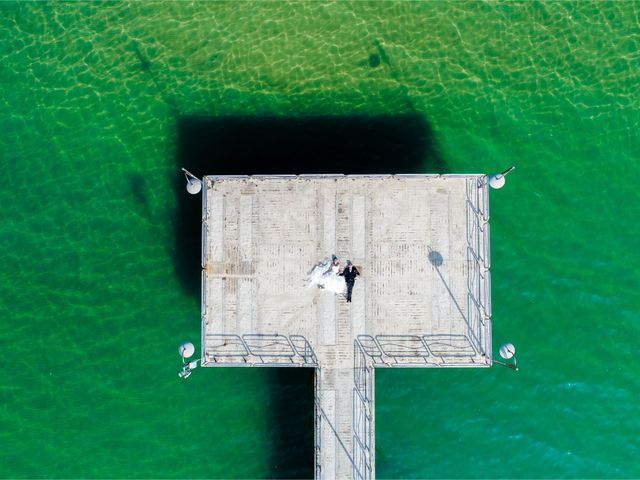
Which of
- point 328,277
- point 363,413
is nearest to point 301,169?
point 328,277

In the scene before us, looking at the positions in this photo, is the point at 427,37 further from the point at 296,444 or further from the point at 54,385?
the point at 54,385

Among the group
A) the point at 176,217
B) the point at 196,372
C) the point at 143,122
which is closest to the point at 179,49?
the point at 143,122

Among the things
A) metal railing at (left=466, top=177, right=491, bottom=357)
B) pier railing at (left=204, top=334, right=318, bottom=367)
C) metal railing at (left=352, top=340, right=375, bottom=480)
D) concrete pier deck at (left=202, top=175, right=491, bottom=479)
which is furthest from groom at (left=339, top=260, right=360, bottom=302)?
metal railing at (left=466, top=177, right=491, bottom=357)

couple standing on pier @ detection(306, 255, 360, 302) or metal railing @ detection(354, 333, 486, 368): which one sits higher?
couple standing on pier @ detection(306, 255, 360, 302)

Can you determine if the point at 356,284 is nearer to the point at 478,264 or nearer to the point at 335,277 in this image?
the point at 335,277

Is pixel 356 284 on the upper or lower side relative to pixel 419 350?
upper

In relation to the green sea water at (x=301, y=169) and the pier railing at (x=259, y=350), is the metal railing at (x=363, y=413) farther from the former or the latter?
the green sea water at (x=301, y=169)

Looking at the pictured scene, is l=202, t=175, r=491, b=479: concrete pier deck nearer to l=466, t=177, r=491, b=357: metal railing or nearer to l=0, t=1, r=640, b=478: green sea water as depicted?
l=466, t=177, r=491, b=357: metal railing
